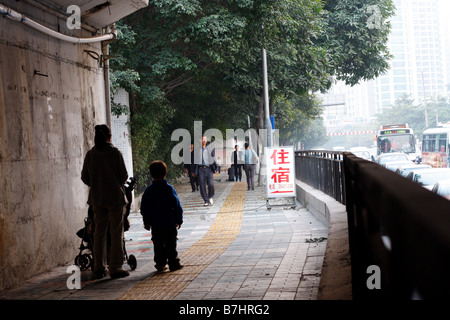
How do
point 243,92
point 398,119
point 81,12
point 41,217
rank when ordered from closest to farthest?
point 41,217, point 81,12, point 243,92, point 398,119

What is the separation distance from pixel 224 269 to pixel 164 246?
779 mm

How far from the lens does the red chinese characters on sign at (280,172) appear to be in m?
14.9

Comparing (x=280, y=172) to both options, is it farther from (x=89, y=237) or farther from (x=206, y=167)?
(x=89, y=237)

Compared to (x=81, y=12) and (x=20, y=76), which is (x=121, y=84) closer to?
(x=81, y=12)

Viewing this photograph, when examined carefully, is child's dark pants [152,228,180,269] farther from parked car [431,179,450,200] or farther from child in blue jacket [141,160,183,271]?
parked car [431,179,450,200]

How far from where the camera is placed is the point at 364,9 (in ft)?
99.9

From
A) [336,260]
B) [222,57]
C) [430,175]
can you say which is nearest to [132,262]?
[336,260]

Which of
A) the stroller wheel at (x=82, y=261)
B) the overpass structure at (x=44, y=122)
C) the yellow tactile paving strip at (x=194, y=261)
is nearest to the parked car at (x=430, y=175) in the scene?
the yellow tactile paving strip at (x=194, y=261)

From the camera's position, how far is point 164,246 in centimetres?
755

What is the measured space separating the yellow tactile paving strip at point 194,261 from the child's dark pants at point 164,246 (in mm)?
140

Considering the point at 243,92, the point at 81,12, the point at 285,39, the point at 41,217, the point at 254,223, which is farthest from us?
the point at 243,92

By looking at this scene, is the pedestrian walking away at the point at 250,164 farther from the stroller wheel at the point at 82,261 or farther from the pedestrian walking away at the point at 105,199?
the pedestrian walking away at the point at 105,199
